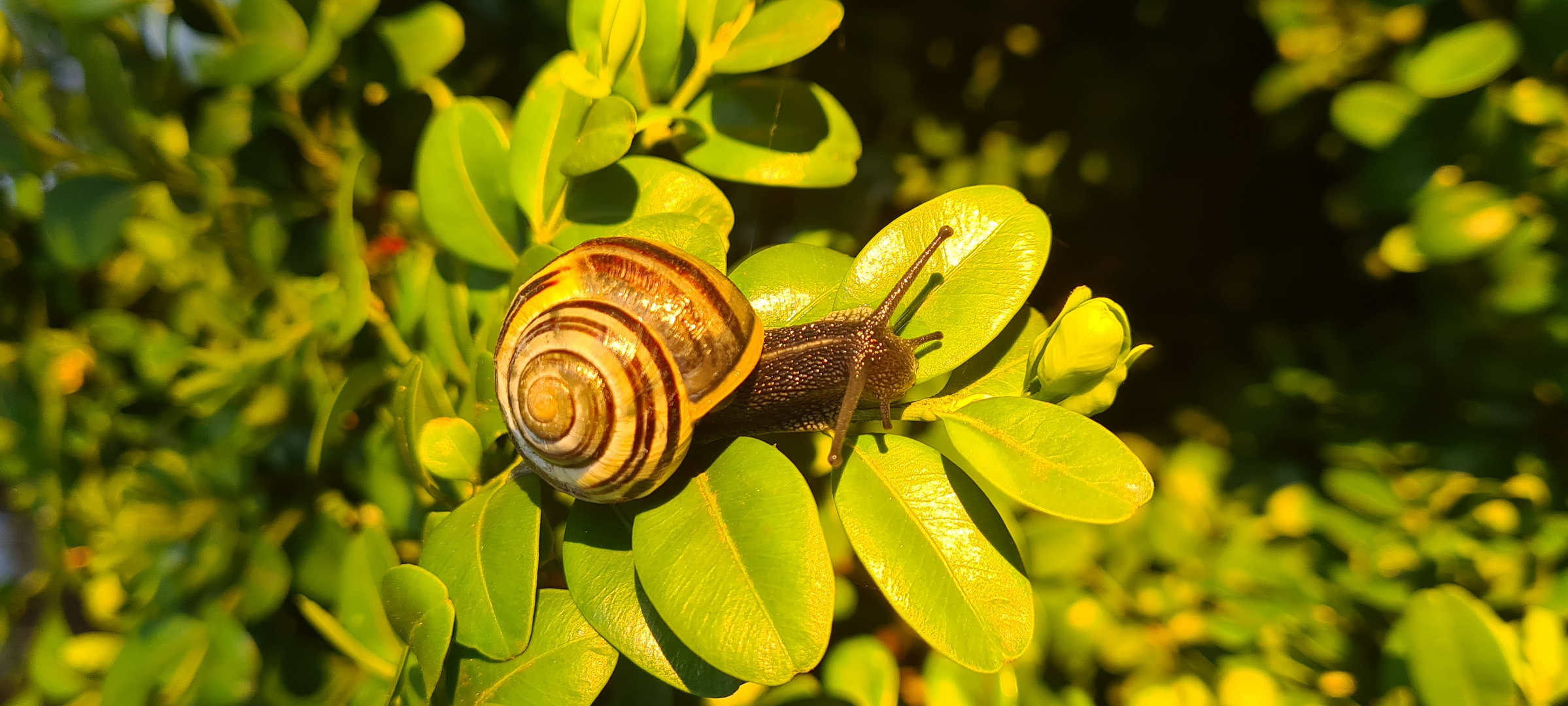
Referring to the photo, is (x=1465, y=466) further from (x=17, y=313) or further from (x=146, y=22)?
(x=17, y=313)

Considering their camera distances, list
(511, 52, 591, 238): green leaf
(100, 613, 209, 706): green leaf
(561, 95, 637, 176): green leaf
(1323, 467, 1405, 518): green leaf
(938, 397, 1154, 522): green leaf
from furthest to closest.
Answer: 1. (1323, 467, 1405, 518): green leaf
2. (100, 613, 209, 706): green leaf
3. (511, 52, 591, 238): green leaf
4. (561, 95, 637, 176): green leaf
5. (938, 397, 1154, 522): green leaf

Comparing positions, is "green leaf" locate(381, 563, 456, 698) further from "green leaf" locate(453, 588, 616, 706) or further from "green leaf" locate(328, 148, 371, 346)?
"green leaf" locate(328, 148, 371, 346)

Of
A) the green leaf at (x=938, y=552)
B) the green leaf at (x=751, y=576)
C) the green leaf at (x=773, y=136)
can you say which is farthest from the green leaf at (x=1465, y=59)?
the green leaf at (x=751, y=576)

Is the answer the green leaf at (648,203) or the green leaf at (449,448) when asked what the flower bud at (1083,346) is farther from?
the green leaf at (449,448)

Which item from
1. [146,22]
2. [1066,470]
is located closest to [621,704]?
[1066,470]

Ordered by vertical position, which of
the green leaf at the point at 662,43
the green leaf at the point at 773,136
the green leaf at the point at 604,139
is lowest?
the green leaf at the point at 773,136

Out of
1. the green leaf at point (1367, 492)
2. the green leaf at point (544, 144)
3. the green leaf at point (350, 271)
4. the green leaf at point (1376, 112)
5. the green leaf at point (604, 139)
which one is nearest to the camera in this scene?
the green leaf at point (604, 139)

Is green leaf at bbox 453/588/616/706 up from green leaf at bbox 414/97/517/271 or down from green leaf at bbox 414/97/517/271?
down

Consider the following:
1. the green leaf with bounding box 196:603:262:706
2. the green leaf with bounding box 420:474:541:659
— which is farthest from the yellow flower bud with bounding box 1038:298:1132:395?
the green leaf with bounding box 196:603:262:706
